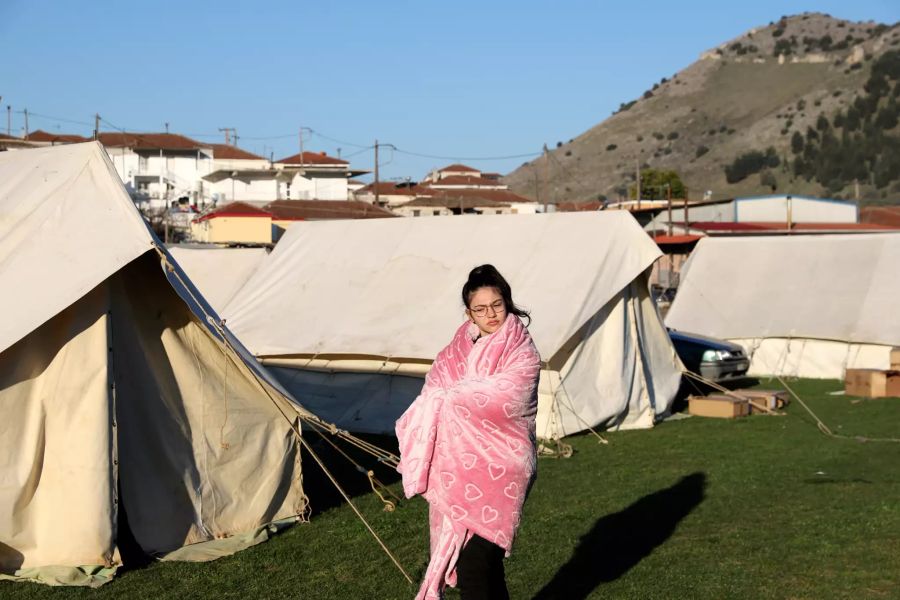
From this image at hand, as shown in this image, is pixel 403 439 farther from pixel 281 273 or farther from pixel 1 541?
pixel 281 273

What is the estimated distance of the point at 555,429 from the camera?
12.9 metres

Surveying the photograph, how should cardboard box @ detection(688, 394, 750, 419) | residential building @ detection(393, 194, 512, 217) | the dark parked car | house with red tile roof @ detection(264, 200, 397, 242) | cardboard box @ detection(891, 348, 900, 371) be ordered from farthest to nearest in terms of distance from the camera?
residential building @ detection(393, 194, 512, 217), house with red tile roof @ detection(264, 200, 397, 242), the dark parked car, cardboard box @ detection(891, 348, 900, 371), cardboard box @ detection(688, 394, 750, 419)

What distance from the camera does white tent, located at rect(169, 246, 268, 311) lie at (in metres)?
17.8

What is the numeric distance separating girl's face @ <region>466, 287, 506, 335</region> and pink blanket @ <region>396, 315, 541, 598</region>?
47mm

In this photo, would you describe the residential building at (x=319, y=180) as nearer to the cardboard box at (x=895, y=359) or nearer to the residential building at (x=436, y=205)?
the residential building at (x=436, y=205)

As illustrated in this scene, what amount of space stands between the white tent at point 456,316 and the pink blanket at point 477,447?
307 inches

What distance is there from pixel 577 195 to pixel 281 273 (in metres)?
94.7

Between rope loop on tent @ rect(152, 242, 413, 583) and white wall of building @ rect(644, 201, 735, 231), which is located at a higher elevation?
white wall of building @ rect(644, 201, 735, 231)

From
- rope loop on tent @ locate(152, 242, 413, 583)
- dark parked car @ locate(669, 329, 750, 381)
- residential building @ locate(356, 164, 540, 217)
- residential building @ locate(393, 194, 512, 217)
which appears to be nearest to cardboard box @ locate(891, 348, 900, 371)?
dark parked car @ locate(669, 329, 750, 381)

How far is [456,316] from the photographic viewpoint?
13898 millimetres

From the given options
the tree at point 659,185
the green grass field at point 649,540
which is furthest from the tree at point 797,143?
the green grass field at point 649,540

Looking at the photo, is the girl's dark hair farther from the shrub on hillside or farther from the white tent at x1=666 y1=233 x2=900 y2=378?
the shrub on hillside

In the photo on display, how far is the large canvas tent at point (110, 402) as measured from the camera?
6.93 m

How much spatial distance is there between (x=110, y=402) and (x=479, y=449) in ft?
11.3
